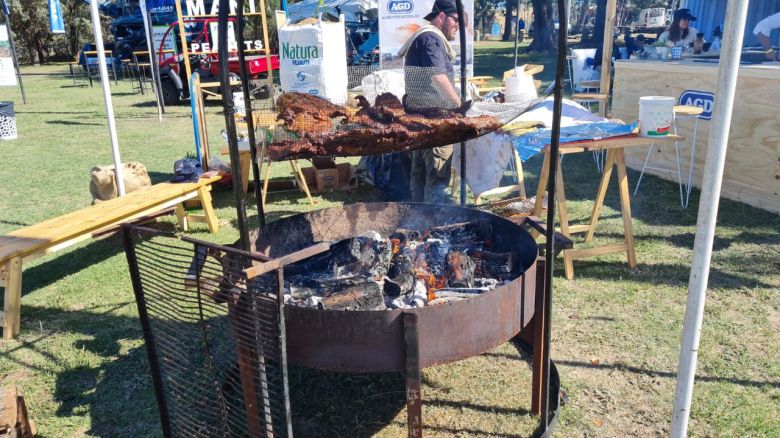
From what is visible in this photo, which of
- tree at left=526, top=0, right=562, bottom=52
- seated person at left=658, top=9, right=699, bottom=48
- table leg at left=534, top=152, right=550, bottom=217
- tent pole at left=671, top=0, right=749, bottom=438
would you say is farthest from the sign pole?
tree at left=526, top=0, right=562, bottom=52

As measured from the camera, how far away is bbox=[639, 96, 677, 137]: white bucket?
465 centimetres

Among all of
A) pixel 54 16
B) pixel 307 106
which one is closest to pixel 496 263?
pixel 307 106

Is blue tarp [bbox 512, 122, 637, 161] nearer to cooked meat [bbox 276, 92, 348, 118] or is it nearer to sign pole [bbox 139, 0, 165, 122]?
cooked meat [bbox 276, 92, 348, 118]

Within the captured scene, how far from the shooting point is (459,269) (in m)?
3.32

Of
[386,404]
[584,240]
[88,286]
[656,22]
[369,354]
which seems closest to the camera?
[369,354]

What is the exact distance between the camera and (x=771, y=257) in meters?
5.03

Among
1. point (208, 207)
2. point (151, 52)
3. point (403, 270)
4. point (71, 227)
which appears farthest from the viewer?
point (151, 52)

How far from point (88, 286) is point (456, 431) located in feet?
11.7

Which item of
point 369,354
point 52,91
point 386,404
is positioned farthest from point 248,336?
Result: point 52,91

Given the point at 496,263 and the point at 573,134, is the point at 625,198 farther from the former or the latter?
the point at 496,263

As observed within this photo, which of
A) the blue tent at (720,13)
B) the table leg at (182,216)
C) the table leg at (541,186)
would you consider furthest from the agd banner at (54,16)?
the blue tent at (720,13)

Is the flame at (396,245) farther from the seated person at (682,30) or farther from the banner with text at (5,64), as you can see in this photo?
the banner with text at (5,64)

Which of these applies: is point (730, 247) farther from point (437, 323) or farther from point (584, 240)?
point (437, 323)

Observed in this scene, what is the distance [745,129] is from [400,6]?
18.2 feet
